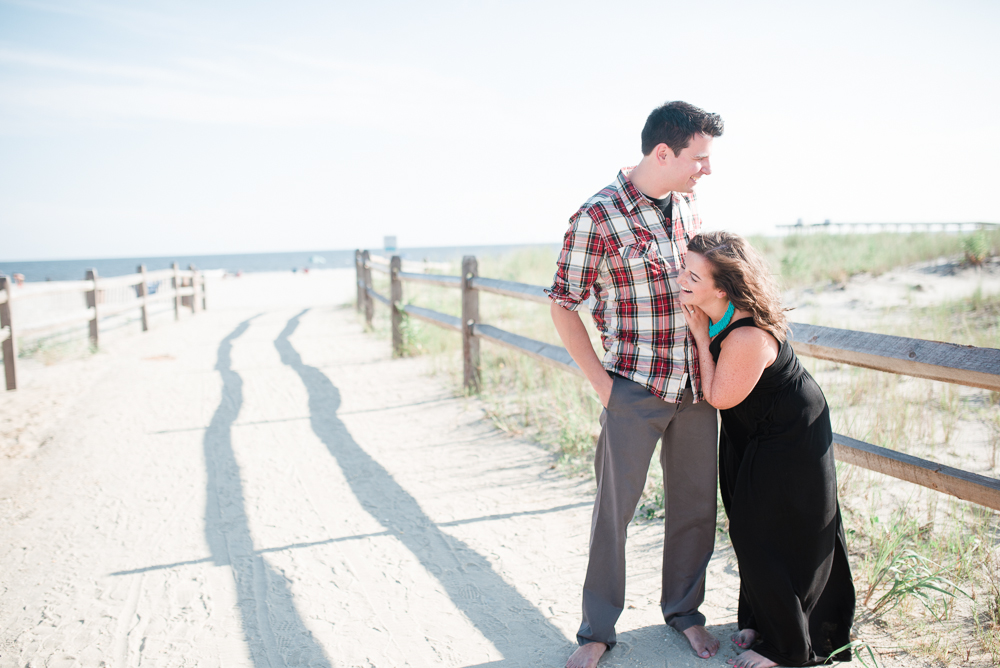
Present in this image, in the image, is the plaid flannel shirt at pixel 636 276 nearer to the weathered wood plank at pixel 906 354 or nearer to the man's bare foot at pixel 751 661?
the weathered wood plank at pixel 906 354

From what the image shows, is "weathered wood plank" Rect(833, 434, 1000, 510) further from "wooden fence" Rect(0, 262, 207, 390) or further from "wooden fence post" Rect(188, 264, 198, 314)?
"wooden fence post" Rect(188, 264, 198, 314)

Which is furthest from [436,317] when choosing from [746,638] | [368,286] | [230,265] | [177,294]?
[230,265]

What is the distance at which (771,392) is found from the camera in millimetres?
1955

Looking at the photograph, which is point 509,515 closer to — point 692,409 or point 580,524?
point 580,524

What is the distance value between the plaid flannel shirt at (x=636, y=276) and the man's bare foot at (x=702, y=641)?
891 millimetres

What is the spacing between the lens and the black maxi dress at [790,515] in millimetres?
1947

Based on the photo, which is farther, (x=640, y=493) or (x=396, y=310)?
(x=396, y=310)

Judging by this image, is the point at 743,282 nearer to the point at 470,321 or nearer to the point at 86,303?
the point at 470,321

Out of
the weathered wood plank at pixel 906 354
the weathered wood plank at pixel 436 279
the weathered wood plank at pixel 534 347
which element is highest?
the weathered wood plank at pixel 436 279

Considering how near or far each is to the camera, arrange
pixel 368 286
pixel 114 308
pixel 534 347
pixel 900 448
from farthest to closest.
→ pixel 368 286 → pixel 114 308 → pixel 534 347 → pixel 900 448

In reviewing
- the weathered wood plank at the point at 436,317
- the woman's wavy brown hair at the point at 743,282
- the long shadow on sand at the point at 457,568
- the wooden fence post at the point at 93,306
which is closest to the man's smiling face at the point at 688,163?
the woman's wavy brown hair at the point at 743,282

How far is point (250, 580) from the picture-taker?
2.80m

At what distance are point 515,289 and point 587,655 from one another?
10.6ft

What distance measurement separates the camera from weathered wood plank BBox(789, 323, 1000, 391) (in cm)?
199
